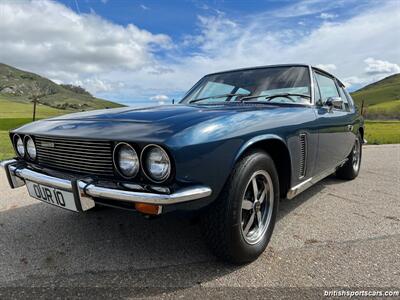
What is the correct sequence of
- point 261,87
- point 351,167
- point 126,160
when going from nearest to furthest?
point 126,160
point 261,87
point 351,167

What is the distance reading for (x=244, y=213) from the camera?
2.46m

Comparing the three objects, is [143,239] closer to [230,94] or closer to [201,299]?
[201,299]

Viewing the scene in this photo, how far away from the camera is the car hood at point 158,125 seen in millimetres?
1942

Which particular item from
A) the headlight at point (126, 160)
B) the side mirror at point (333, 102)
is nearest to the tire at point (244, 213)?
the headlight at point (126, 160)

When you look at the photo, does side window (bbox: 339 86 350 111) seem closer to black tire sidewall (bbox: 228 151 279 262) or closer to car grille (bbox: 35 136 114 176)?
black tire sidewall (bbox: 228 151 279 262)

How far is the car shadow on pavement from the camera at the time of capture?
216 cm

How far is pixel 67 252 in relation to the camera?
2547mm

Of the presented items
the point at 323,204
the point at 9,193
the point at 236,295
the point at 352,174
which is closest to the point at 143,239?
the point at 236,295

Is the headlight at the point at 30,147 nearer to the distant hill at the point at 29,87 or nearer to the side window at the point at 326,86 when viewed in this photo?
the side window at the point at 326,86

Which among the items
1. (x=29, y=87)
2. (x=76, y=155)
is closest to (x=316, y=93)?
(x=76, y=155)

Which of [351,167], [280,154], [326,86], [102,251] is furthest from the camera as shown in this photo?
[351,167]

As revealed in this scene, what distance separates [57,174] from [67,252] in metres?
0.64

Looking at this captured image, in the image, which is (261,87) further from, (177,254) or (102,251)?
(102,251)

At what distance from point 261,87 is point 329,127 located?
86 centimetres
